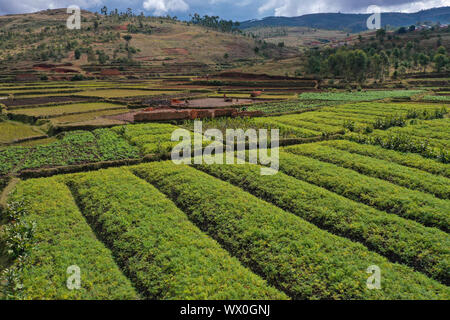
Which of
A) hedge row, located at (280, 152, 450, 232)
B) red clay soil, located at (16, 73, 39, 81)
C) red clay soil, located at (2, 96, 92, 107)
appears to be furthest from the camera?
red clay soil, located at (16, 73, 39, 81)

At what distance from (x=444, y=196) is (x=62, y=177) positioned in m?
30.4

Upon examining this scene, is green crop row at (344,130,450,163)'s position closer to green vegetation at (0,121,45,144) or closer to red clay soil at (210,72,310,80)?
green vegetation at (0,121,45,144)

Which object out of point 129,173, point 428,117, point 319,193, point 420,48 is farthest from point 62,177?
point 420,48

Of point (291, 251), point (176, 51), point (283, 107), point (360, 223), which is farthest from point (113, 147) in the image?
point (176, 51)

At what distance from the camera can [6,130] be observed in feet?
142

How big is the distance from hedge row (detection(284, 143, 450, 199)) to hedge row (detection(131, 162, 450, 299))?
34.9ft

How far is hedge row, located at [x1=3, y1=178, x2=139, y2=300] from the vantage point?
13.6 metres

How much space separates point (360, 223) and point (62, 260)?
54.5 feet

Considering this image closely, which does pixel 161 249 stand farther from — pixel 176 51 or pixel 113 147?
pixel 176 51

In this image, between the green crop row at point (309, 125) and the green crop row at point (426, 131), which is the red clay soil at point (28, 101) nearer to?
the green crop row at point (309, 125)

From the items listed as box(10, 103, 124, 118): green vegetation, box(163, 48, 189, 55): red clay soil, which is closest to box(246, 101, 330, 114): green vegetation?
box(10, 103, 124, 118): green vegetation

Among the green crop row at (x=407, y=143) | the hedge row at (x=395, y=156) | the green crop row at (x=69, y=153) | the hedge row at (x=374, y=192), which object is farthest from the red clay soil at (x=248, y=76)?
the hedge row at (x=374, y=192)

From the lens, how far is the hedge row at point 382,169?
23.1 m

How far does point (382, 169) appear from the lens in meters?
26.4
